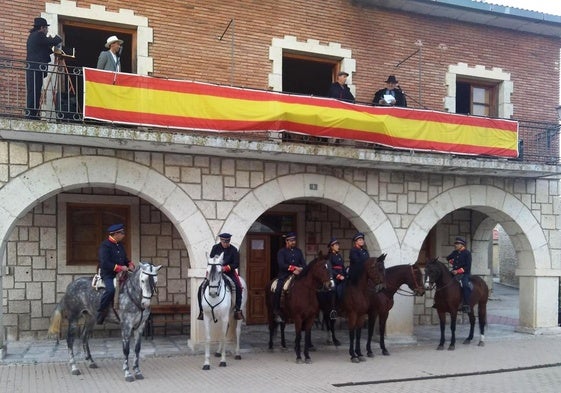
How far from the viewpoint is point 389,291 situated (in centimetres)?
995

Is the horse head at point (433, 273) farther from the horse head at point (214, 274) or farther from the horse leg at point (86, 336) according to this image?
the horse leg at point (86, 336)

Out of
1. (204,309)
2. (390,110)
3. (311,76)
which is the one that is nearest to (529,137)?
(390,110)

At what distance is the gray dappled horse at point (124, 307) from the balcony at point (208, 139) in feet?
7.10

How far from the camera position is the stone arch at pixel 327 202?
10141 mm

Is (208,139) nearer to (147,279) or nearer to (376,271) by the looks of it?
(147,279)

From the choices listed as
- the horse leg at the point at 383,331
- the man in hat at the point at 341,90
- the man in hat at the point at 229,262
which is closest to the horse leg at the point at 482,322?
the horse leg at the point at 383,331

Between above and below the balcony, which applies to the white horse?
below

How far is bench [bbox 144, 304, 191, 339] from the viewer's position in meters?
11.4

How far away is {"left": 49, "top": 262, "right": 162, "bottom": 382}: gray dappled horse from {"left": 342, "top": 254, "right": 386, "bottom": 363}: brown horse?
336 centimetres

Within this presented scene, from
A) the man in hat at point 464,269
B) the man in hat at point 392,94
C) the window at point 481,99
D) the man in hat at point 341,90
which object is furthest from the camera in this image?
the window at point 481,99

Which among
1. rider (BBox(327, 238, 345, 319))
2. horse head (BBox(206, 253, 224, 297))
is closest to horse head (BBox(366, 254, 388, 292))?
rider (BBox(327, 238, 345, 319))

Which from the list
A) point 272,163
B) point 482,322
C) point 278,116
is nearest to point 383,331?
point 482,322

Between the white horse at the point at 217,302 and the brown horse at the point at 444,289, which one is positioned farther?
the brown horse at the point at 444,289

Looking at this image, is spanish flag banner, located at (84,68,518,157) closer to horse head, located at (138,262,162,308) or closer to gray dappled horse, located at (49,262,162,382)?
horse head, located at (138,262,162,308)
